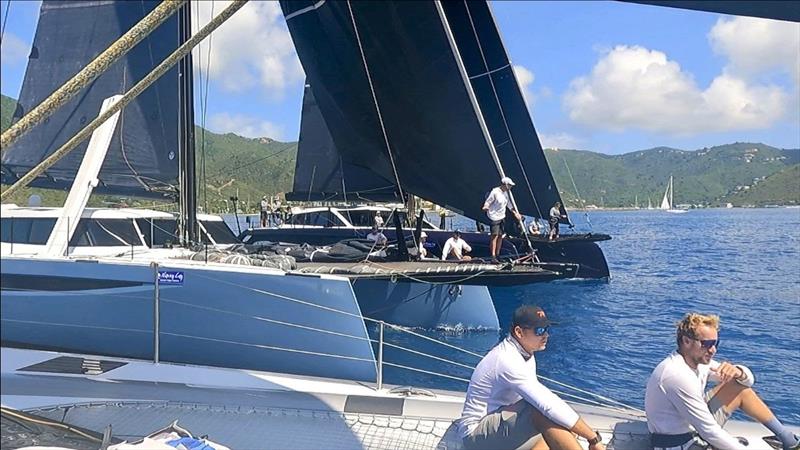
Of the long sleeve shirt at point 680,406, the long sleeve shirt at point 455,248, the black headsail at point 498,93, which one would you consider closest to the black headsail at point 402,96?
the long sleeve shirt at point 455,248

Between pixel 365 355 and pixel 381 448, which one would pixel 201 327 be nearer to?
pixel 365 355

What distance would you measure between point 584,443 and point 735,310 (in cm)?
1480

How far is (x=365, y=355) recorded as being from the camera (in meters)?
8.44

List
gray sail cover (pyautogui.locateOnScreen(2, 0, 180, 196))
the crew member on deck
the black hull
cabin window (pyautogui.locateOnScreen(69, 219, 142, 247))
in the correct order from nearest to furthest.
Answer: cabin window (pyautogui.locateOnScreen(69, 219, 142, 247)) < gray sail cover (pyautogui.locateOnScreen(2, 0, 180, 196)) < the black hull < the crew member on deck

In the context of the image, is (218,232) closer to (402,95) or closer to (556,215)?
(402,95)

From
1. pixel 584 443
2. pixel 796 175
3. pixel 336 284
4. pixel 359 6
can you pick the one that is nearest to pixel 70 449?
pixel 584 443

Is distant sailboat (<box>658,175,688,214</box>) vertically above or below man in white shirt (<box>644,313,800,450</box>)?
above

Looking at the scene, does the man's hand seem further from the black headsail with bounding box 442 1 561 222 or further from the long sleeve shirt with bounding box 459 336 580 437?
the black headsail with bounding box 442 1 561 222

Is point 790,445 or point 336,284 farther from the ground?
point 336,284

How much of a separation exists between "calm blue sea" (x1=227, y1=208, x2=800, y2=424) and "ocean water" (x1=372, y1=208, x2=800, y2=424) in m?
0.02

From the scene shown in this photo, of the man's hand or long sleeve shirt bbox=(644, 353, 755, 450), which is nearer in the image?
long sleeve shirt bbox=(644, 353, 755, 450)

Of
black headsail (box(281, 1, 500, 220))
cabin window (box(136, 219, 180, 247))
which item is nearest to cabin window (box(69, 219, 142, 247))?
cabin window (box(136, 219, 180, 247))

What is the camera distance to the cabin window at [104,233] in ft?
31.9

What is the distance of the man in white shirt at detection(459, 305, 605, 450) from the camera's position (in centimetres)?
363
